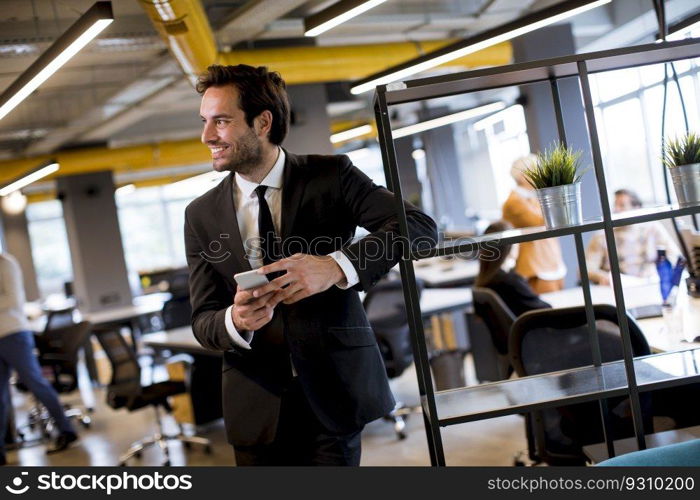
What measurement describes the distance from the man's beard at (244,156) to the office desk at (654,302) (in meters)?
1.73

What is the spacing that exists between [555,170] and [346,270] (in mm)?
767

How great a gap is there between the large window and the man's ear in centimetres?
2024

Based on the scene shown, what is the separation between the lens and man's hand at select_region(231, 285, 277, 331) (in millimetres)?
1941

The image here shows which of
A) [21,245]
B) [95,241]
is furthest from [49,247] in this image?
[95,241]

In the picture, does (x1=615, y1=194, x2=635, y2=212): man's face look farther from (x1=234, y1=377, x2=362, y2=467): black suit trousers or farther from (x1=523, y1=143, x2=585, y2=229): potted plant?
(x1=234, y1=377, x2=362, y2=467): black suit trousers

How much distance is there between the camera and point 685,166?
231 centimetres

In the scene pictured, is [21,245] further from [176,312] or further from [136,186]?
[176,312]

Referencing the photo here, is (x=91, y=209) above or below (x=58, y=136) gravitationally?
below

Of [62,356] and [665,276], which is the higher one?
[665,276]

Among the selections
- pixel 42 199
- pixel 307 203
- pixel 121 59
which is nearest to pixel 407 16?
pixel 121 59

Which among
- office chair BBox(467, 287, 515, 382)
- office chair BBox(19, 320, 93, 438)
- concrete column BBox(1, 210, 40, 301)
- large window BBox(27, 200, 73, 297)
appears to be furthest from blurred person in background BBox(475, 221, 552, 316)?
large window BBox(27, 200, 73, 297)

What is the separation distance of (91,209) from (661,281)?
463 inches
